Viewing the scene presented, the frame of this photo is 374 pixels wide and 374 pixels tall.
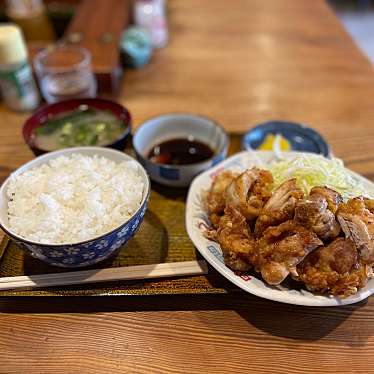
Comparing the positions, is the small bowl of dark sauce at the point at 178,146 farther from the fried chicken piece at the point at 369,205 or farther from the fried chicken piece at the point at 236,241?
the fried chicken piece at the point at 369,205

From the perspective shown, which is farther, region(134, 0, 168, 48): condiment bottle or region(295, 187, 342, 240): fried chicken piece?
region(134, 0, 168, 48): condiment bottle

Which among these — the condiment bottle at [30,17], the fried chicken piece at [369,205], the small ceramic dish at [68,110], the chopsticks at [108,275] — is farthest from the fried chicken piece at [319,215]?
the condiment bottle at [30,17]

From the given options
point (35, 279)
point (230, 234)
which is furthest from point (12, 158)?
point (230, 234)

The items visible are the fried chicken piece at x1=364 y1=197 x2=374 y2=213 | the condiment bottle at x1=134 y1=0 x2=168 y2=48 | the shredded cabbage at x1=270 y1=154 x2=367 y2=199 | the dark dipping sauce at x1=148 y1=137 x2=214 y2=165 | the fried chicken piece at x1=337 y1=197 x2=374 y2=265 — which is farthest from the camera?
the condiment bottle at x1=134 y1=0 x2=168 y2=48

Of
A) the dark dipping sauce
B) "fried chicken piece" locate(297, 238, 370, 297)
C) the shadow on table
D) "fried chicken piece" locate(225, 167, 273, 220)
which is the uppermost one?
"fried chicken piece" locate(225, 167, 273, 220)

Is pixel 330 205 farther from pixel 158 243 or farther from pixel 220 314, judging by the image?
pixel 158 243

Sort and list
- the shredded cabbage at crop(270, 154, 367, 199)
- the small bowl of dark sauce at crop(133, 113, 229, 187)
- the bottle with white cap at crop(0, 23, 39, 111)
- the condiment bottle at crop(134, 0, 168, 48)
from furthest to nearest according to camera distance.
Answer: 1. the condiment bottle at crop(134, 0, 168, 48)
2. the bottle with white cap at crop(0, 23, 39, 111)
3. the small bowl of dark sauce at crop(133, 113, 229, 187)
4. the shredded cabbage at crop(270, 154, 367, 199)

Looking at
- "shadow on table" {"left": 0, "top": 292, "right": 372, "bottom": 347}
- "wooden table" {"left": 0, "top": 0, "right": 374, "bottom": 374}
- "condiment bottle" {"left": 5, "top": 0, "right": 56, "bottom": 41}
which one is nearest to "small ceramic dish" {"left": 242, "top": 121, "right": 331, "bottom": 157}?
"wooden table" {"left": 0, "top": 0, "right": 374, "bottom": 374}

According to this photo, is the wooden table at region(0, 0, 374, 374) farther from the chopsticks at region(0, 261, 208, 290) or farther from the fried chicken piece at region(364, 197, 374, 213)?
the fried chicken piece at region(364, 197, 374, 213)
